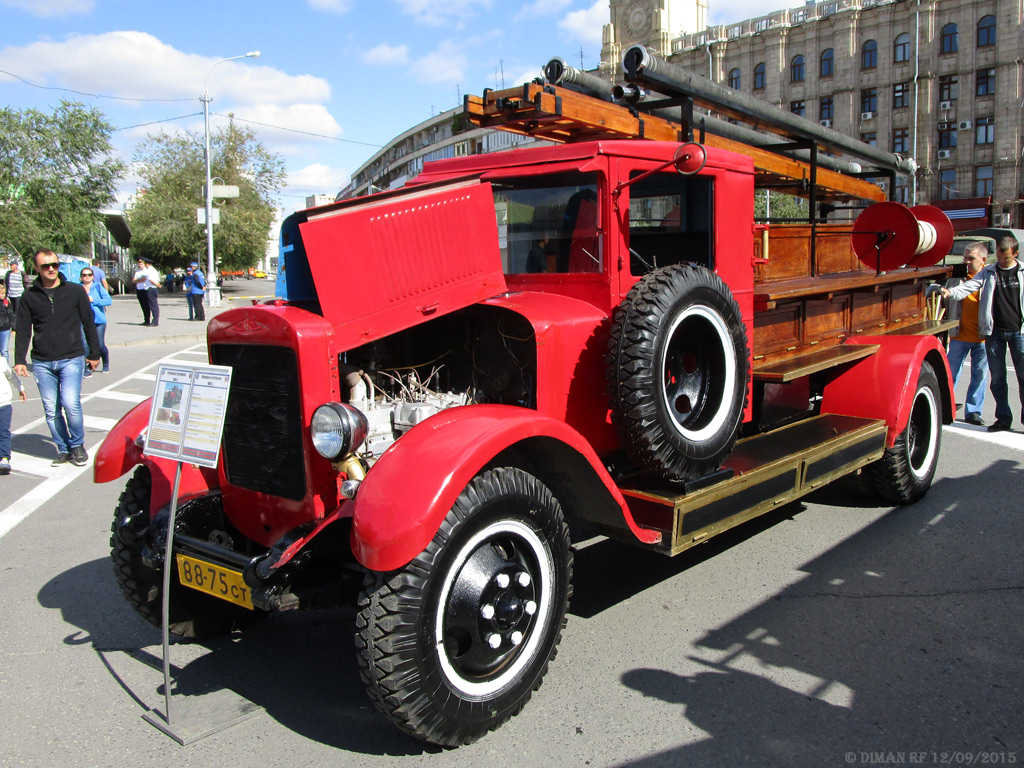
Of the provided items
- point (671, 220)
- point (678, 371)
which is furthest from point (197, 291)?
point (678, 371)

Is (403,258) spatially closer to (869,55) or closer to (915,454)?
(915,454)

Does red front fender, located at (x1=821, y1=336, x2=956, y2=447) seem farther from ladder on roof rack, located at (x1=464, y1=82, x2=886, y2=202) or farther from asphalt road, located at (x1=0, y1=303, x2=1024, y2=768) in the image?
ladder on roof rack, located at (x1=464, y1=82, x2=886, y2=202)

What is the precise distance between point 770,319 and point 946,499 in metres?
2.26

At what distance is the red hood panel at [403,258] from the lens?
10.5 ft

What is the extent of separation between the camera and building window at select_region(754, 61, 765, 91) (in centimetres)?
5202

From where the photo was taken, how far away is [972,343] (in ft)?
28.9

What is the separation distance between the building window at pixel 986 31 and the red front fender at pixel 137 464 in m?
51.4

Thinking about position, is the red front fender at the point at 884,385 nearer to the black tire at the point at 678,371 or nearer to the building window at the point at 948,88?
the black tire at the point at 678,371

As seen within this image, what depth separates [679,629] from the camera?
3850mm

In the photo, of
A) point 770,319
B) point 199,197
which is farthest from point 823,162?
Answer: point 199,197

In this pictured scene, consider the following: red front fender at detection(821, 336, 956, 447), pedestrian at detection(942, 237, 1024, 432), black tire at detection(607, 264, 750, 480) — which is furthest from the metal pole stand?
pedestrian at detection(942, 237, 1024, 432)

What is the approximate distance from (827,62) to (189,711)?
5451 centimetres

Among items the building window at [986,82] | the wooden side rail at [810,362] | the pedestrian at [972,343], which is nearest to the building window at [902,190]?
the pedestrian at [972,343]

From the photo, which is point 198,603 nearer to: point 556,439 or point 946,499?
point 556,439
